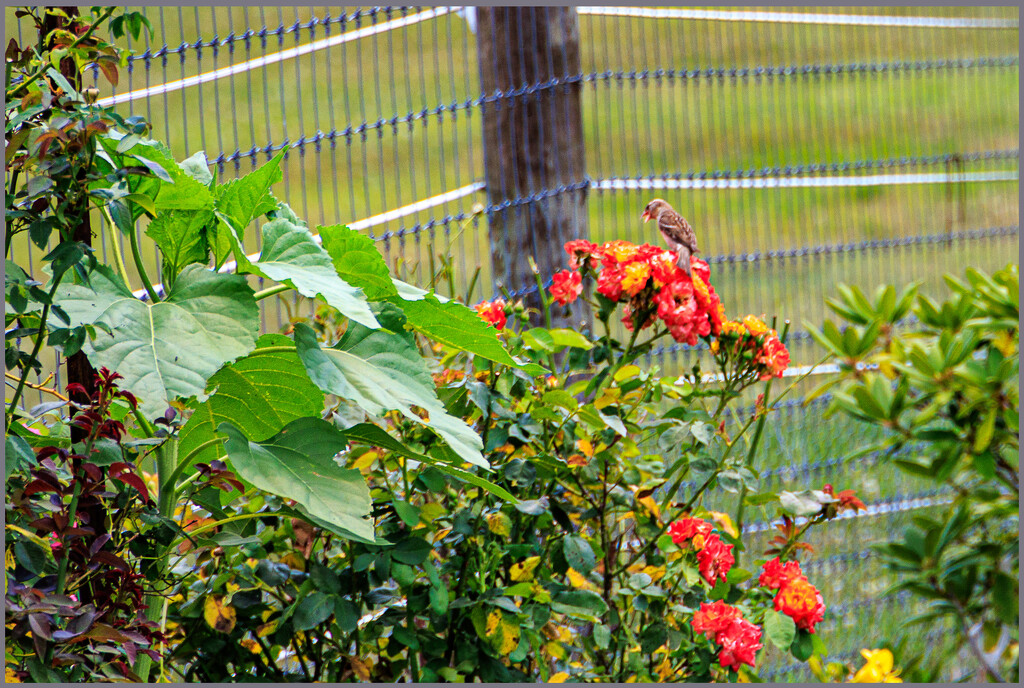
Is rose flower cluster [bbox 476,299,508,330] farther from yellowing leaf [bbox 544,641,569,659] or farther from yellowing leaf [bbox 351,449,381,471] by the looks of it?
yellowing leaf [bbox 544,641,569,659]

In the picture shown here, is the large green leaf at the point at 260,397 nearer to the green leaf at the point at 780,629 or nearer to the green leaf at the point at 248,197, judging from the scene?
the green leaf at the point at 248,197

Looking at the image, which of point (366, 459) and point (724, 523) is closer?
point (366, 459)

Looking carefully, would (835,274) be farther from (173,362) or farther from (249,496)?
(173,362)

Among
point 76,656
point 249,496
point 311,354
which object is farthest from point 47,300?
point 249,496

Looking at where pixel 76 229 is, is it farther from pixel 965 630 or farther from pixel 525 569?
pixel 965 630

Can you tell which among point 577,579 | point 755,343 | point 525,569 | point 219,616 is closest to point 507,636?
point 525,569

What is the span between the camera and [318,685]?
5.30 ft

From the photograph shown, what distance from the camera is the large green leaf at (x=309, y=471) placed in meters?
1.22

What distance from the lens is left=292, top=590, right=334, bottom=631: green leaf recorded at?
1548 millimetres

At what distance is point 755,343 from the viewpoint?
6.40ft

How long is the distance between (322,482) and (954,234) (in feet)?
11.2

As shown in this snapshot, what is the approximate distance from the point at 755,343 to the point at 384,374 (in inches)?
35.9

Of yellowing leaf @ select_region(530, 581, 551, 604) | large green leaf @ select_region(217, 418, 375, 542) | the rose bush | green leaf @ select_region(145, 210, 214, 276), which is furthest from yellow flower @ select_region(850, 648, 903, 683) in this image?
green leaf @ select_region(145, 210, 214, 276)

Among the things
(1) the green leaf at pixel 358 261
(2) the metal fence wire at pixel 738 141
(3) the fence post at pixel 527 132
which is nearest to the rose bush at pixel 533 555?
(1) the green leaf at pixel 358 261
